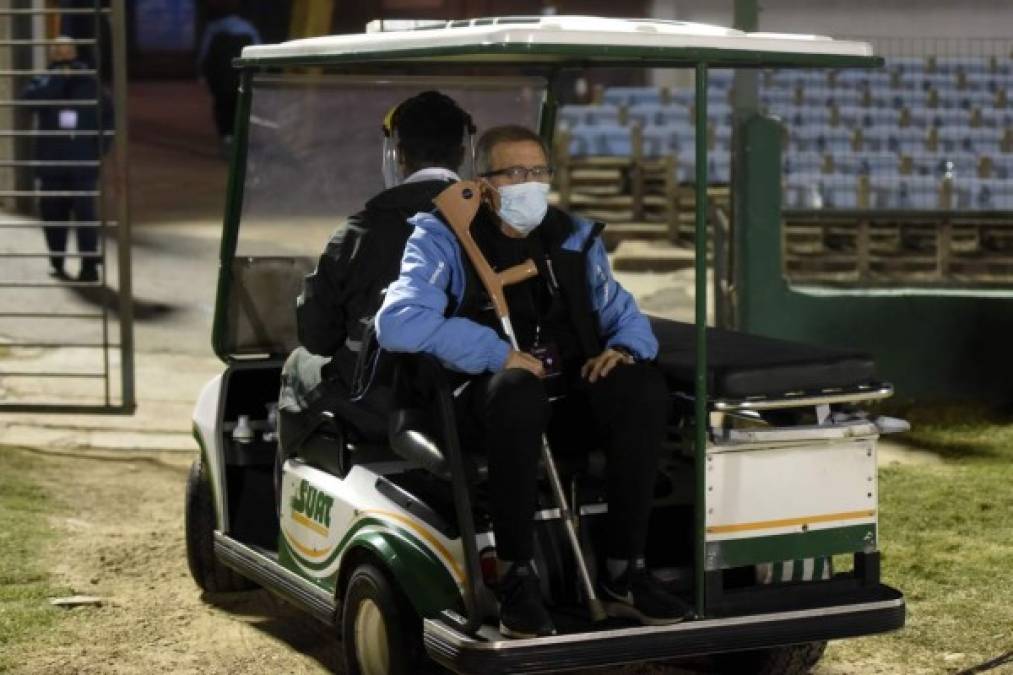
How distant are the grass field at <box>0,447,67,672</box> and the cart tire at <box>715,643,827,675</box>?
228cm

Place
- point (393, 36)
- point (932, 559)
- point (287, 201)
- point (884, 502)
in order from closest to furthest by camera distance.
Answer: point (393, 36), point (287, 201), point (932, 559), point (884, 502)

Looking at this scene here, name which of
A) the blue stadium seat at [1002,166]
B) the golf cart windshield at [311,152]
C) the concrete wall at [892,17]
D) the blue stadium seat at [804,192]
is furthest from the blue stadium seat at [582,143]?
the golf cart windshield at [311,152]

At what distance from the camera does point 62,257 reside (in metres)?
12.0

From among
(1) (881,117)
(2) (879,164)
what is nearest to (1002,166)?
(2) (879,164)

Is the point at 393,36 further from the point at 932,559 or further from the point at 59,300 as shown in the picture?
the point at 59,300

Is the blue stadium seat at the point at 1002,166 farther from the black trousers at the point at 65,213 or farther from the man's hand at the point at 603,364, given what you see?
the man's hand at the point at 603,364

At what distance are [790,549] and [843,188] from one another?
8.17 meters

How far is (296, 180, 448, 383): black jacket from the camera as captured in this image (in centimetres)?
568

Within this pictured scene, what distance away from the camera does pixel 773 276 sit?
1041 centimetres

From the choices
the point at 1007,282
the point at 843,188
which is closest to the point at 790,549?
the point at 1007,282

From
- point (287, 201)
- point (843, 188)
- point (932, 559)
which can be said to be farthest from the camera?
point (843, 188)

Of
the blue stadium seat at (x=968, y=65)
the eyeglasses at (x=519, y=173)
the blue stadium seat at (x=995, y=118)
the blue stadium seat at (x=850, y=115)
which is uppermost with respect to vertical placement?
the blue stadium seat at (x=968, y=65)

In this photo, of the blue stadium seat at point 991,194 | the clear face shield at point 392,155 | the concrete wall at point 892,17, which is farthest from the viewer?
the concrete wall at point 892,17

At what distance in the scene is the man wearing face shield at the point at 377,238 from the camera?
5.69 metres
